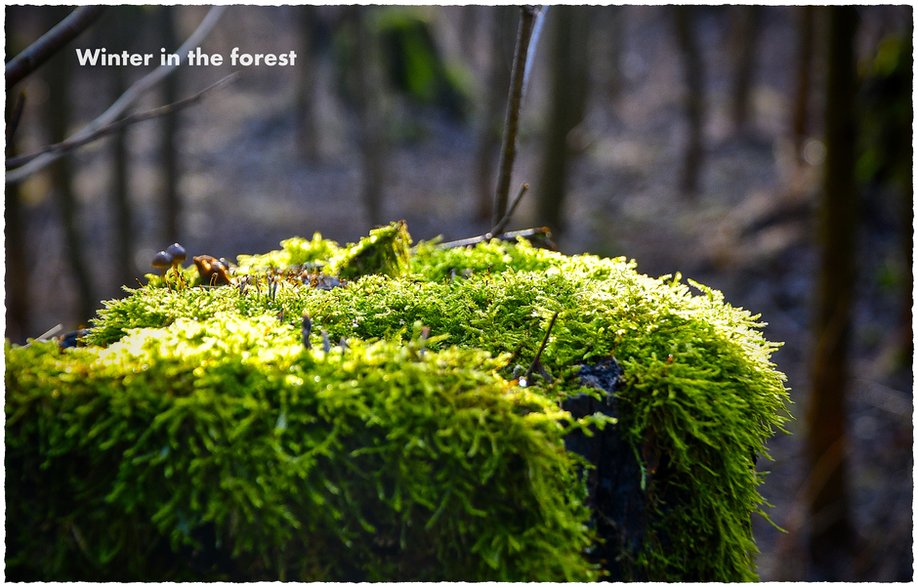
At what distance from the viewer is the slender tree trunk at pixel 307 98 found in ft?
56.5

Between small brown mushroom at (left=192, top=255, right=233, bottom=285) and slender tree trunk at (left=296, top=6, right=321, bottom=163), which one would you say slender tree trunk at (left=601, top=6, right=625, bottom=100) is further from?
small brown mushroom at (left=192, top=255, right=233, bottom=285)

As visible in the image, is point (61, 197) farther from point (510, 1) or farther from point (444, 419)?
point (444, 419)

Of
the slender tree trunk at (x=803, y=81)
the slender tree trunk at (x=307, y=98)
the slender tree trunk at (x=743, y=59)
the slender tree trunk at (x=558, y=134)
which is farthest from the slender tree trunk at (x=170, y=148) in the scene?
the slender tree trunk at (x=743, y=59)

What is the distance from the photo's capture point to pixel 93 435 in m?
1.29

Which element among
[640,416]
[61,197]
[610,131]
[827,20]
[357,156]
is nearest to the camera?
[640,416]

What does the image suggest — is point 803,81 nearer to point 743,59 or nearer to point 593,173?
point 743,59

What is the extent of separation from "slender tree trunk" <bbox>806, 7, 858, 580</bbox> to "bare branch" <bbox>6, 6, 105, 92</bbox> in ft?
19.9

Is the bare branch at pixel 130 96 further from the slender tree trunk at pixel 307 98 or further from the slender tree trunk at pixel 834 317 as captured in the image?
the slender tree trunk at pixel 307 98

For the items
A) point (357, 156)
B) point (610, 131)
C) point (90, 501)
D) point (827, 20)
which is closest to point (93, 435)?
point (90, 501)

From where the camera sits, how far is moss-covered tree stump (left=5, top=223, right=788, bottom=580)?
1298 millimetres

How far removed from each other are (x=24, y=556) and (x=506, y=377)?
1089 mm

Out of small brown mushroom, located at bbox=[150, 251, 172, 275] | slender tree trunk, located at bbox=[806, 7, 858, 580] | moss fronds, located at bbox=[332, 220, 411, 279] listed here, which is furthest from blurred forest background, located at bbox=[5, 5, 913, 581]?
moss fronds, located at bbox=[332, 220, 411, 279]

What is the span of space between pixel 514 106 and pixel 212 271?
1.38m

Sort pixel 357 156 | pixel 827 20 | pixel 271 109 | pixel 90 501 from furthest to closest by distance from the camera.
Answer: pixel 271 109 → pixel 357 156 → pixel 827 20 → pixel 90 501
